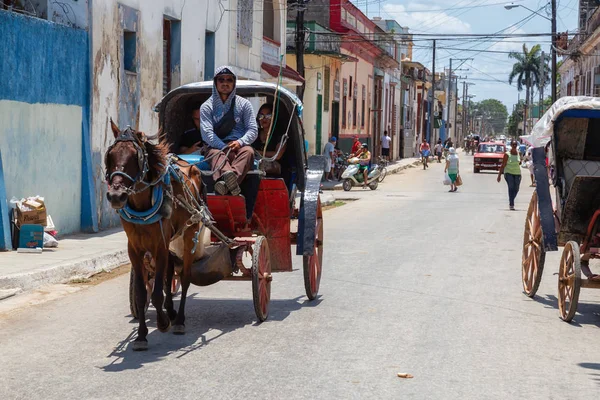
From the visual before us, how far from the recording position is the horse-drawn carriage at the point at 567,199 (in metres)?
9.11

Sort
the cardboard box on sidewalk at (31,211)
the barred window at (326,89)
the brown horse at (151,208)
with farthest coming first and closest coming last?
the barred window at (326,89) → the cardboard box on sidewalk at (31,211) → the brown horse at (151,208)

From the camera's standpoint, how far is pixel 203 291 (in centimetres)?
1057

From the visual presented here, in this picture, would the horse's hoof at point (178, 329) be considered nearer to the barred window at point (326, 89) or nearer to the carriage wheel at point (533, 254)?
the carriage wheel at point (533, 254)

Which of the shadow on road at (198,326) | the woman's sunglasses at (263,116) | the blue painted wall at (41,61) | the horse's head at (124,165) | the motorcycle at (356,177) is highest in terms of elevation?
the blue painted wall at (41,61)

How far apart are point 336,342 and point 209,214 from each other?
1702 mm

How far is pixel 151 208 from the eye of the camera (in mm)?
7312

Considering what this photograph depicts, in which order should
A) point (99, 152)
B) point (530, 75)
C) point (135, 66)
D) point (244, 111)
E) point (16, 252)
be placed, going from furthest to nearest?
point (530, 75) < point (135, 66) < point (99, 152) < point (16, 252) < point (244, 111)

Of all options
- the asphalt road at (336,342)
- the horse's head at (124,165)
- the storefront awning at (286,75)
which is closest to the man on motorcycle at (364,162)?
the storefront awning at (286,75)

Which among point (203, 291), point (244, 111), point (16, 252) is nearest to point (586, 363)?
point (244, 111)

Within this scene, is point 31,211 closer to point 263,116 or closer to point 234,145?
point 263,116

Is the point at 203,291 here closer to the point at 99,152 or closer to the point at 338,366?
the point at 338,366

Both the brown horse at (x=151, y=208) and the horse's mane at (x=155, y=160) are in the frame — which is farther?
the horse's mane at (x=155, y=160)

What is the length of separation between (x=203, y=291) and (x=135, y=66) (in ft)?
28.2

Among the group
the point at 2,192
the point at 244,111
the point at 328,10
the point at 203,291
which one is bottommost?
the point at 203,291
